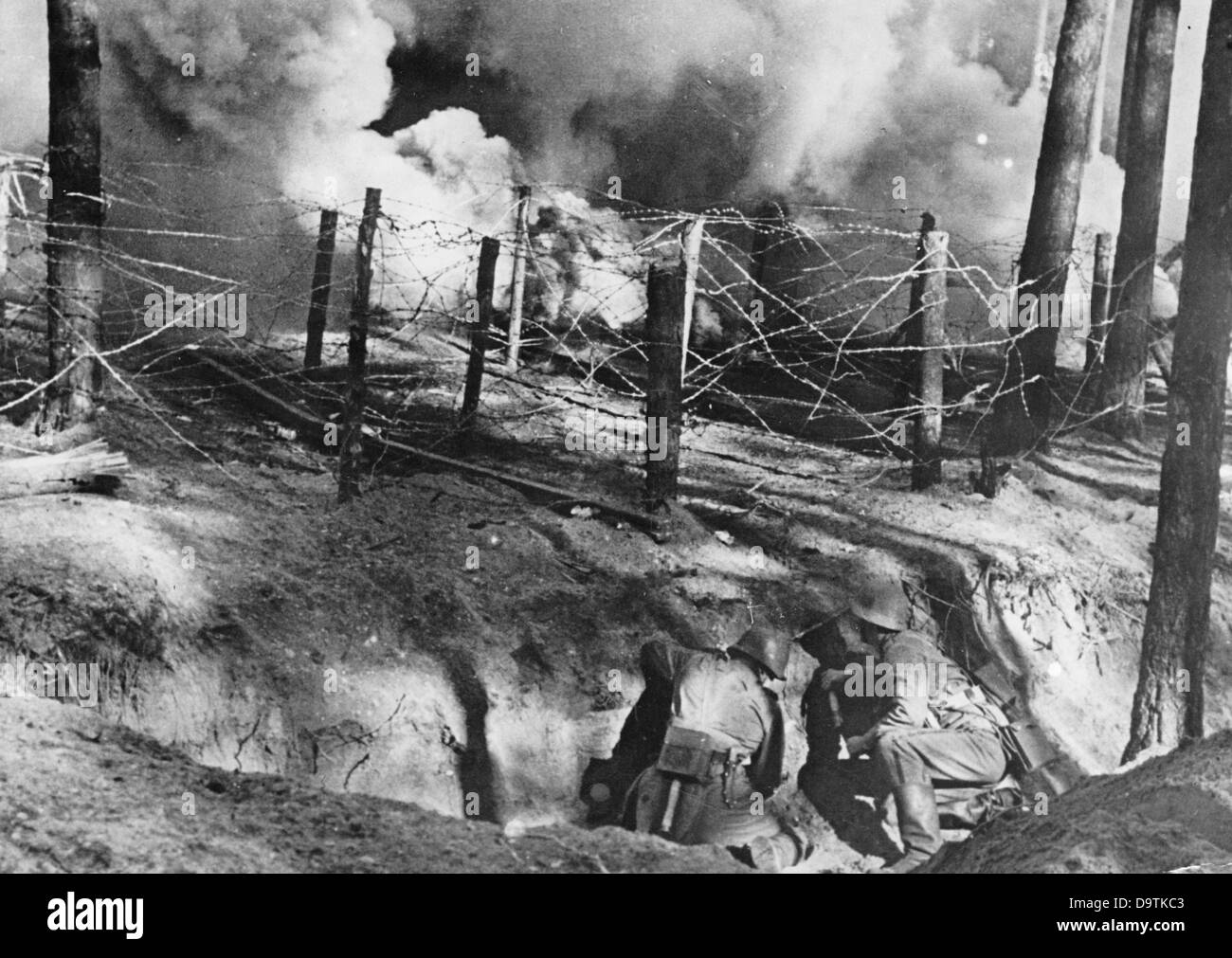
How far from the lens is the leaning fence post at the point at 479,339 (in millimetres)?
5680

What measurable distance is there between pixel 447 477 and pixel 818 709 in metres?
2.24

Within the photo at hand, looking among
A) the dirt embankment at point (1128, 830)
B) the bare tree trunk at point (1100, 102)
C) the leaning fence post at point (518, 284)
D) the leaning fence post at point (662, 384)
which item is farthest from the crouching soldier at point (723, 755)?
the bare tree trunk at point (1100, 102)

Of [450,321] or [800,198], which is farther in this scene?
[800,198]

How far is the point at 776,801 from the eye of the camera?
15.4 feet

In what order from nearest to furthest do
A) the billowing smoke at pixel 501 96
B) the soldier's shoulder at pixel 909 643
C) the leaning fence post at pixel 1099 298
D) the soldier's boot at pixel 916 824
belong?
the soldier's boot at pixel 916 824 < the soldier's shoulder at pixel 909 643 < the billowing smoke at pixel 501 96 < the leaning fence post at pixel 1099 298

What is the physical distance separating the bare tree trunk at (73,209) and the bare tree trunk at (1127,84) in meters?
7.12

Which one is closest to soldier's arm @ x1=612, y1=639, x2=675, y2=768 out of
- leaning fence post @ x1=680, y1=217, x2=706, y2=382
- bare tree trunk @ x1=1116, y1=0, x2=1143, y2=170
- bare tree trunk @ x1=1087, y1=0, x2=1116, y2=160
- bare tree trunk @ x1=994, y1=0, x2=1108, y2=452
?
leaning fence post @ x1=680, y1=217, x2=706, y2=382

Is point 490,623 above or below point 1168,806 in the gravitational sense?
above

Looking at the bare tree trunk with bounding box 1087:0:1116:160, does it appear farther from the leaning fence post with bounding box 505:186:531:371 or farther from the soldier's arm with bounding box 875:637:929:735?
the soldier's arm with bounding box 875:637:929:735

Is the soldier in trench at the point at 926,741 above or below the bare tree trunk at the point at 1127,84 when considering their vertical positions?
below

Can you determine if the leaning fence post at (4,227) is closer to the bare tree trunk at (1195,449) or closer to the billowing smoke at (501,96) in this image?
the billowing smoke at (501,96)

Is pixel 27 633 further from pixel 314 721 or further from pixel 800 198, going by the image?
pixel 800 198

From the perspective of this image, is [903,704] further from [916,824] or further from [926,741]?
[916,824]

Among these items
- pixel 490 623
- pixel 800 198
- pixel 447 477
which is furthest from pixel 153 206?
pixel 800 198
